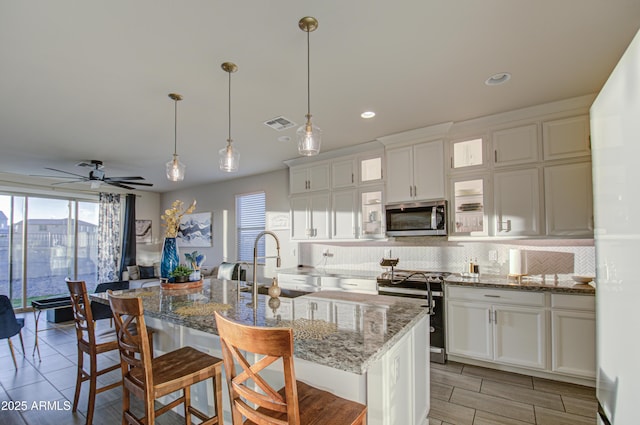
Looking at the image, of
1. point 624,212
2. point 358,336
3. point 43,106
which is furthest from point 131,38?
Answer: point 624,212

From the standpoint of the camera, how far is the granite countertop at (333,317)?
119cm

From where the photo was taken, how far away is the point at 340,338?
4.40ft

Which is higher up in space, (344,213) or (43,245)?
(344,213)

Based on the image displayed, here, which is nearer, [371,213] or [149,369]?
[149,369]

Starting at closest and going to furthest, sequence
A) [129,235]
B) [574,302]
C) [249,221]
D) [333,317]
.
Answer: [333,317] < [574,302] < [249,221] < [129,235]

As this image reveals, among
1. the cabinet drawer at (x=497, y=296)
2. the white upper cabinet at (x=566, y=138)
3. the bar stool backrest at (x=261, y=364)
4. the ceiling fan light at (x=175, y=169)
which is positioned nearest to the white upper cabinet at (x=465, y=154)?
the white upper cabinet at (x=566, y=138)

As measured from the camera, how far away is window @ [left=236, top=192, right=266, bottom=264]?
6.16 metres

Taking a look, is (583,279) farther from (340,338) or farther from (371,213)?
(340,338)

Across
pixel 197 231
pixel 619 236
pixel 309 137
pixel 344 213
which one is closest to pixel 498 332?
pixel 344 213

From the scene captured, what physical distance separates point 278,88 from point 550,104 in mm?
2623

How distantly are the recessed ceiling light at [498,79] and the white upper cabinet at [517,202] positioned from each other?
106cm

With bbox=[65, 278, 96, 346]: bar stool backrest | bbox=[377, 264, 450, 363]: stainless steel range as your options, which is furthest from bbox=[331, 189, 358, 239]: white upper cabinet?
bbox=[65, 278, 96, 346]: bar stool backrest

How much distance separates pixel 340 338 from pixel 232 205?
5684 millimetres

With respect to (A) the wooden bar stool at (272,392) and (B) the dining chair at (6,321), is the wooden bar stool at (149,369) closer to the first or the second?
(A) the wooden bar stool at (272,392)
